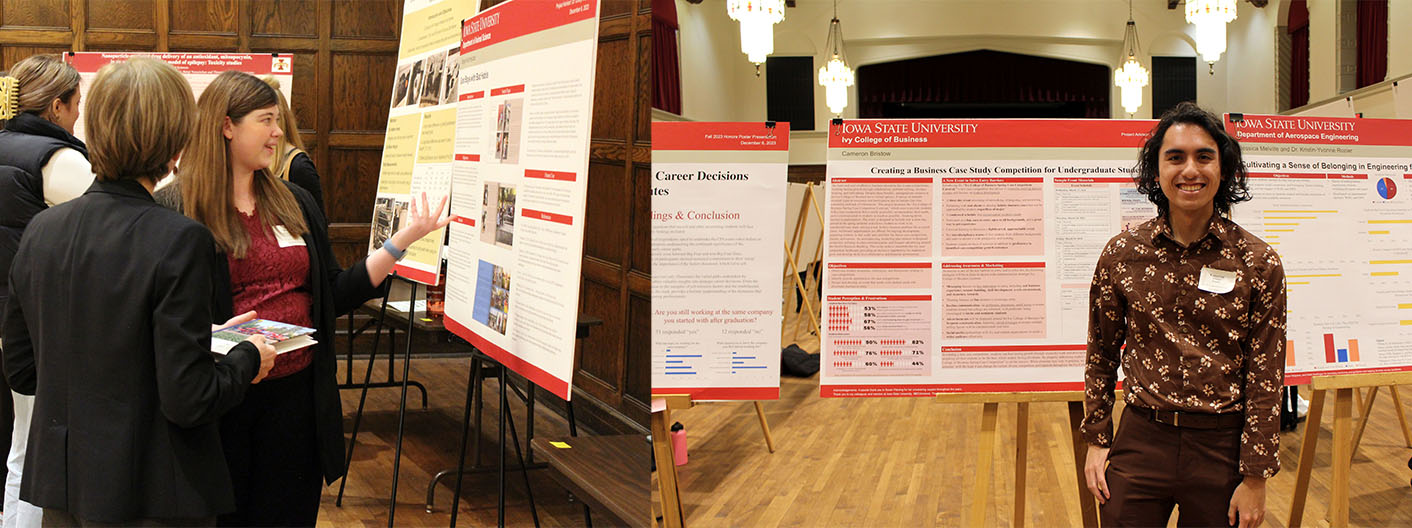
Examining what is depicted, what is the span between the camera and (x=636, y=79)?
148 inches

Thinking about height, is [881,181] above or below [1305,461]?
above

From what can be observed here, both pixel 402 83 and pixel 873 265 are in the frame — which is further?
pixel 402 83

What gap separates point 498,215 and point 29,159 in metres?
1.62

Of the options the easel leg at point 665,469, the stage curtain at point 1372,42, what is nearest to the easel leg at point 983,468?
the easel leg at point 665,469

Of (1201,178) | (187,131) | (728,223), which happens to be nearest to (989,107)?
(728,223)

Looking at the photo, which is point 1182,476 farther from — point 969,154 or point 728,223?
point 728,223

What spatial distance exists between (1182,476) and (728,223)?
137 centimetres

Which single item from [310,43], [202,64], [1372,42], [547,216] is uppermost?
[1372,42]

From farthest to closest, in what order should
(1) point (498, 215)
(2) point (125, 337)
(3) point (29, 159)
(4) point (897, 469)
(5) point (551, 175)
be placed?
(4) point (897, 469) → (3) point (29, 159) → (1) point (498, 215) → (5) point (551, 175) → (2) point (125, 337)

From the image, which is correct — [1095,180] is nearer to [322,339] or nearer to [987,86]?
[987,86]

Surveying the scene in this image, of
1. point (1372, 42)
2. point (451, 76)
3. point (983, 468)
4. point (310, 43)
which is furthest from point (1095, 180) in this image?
point (310, 43)

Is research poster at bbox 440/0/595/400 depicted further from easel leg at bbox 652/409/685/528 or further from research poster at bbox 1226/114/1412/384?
research poster at bbox 1226/114/1412/384

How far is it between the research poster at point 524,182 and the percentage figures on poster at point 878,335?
A: 907 mm

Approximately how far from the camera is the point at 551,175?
77.2 inches
